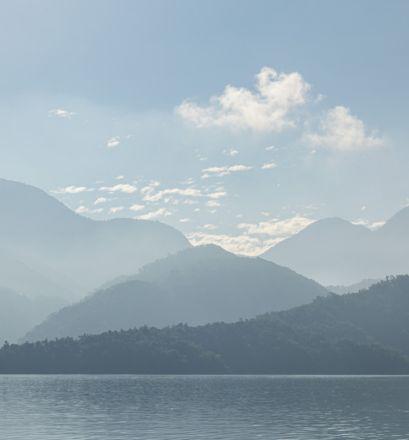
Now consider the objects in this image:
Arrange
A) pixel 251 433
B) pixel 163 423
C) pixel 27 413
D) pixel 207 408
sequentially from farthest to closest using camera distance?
pixel 207 408 → pixel 27 413 → pixel 163 423 → pixel 251 433

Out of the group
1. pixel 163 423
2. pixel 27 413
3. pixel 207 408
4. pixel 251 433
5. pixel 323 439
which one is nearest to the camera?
pixel 323 439

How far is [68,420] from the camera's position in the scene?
160625mm

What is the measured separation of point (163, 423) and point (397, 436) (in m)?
47.8

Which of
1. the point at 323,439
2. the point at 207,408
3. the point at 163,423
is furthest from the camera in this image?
the point at 207,408

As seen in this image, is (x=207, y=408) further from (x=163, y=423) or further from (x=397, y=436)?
(x=397, y=436)

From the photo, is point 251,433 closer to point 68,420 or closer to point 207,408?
point 68,420

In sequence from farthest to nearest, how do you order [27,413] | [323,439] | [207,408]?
[207,408] → [27,413] → [323,439]

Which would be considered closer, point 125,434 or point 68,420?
point 125,434

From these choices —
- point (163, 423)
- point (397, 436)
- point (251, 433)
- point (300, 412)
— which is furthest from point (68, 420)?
point (397, 436)

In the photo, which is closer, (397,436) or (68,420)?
(397,436)

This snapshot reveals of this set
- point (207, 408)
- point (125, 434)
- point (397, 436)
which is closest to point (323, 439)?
point (397, 436)

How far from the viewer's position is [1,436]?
130375mm

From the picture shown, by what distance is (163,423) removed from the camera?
505 feet

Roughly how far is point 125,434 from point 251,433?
72.9 ft
